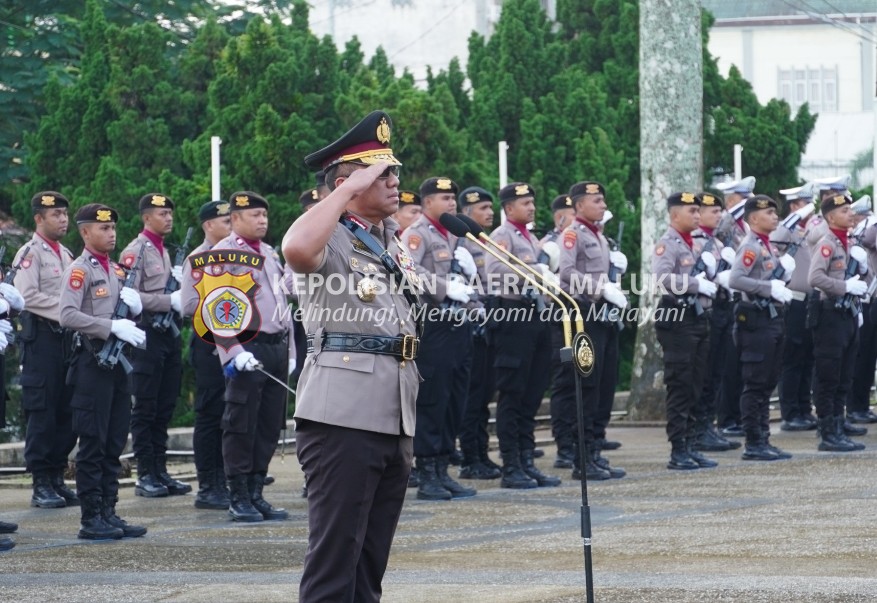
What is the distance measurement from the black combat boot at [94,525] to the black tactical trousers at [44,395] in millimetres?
1691

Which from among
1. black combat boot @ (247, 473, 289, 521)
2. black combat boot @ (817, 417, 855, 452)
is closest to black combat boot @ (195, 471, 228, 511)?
black combat boot @ (247, 473, 289, 521)

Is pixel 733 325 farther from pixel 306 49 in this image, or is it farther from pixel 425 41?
pixel 425 41

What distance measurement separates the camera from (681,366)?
41.4 feet

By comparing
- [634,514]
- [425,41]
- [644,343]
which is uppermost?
[425,41]

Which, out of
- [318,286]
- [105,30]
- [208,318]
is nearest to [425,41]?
[105,30]

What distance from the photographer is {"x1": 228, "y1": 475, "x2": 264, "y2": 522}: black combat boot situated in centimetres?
1028

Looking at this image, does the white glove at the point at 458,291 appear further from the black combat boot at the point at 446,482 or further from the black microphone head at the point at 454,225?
the black microphone head at the point at 454,225

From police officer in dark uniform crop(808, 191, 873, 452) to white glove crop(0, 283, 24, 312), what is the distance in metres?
6.36

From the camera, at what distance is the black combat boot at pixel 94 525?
31.3 ft

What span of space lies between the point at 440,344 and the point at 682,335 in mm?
2302

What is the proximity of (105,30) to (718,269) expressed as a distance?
23.8ft

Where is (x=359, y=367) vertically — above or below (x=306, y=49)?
below

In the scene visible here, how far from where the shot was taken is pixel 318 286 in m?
5.76

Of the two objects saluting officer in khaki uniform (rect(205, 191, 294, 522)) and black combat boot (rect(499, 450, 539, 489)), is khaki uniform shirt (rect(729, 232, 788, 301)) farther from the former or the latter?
saluting officer in khaki uniform (rect(205, 191, 294, 522))
